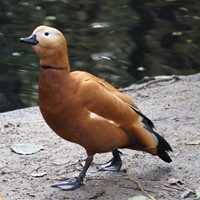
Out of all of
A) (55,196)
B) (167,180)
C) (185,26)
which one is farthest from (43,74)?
(185,26)

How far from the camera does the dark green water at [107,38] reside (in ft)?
26.9

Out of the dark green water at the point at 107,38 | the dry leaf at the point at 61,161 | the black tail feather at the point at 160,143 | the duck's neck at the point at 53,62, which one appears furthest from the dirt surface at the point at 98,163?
the dark green water at the point at 107,38

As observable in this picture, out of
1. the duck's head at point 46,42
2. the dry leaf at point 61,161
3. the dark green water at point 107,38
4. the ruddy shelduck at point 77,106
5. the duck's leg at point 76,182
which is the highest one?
the duck's head at point 46,42

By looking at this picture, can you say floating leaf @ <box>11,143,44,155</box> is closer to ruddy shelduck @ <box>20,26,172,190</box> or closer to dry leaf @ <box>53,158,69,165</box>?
dry leaf @ <box>53,158,69,165</box>

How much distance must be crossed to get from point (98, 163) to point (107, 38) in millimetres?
4808

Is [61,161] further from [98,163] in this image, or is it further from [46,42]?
[46,42]

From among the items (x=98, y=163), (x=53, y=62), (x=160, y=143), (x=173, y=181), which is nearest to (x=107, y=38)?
(x=98, y=163)

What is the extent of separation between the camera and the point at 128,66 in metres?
8.60

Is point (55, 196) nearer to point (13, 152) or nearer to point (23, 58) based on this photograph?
point (13, 152)

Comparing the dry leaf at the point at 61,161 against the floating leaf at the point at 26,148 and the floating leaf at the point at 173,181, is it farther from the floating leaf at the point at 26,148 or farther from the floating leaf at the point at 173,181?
the floating leaf at the point at 173,181

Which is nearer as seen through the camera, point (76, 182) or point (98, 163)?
point (76, 182)

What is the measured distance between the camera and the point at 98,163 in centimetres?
482

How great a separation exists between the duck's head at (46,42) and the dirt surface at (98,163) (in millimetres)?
916

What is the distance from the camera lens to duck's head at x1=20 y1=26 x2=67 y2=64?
400cm
